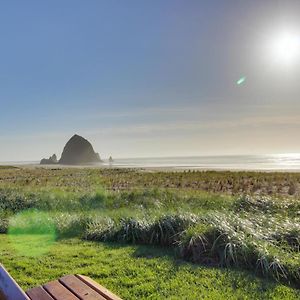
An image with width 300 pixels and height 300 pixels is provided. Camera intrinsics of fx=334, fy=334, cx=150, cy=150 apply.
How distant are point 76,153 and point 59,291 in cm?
14168

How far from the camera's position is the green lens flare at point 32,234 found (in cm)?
754

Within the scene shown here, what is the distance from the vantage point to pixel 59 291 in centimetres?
335

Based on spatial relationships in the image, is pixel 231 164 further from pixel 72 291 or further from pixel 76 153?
pixel 76 153

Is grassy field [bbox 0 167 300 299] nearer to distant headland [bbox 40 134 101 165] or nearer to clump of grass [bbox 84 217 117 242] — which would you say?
clump of grass [bbox 84 217 117 242]

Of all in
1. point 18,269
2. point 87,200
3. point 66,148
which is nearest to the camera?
point 18,269

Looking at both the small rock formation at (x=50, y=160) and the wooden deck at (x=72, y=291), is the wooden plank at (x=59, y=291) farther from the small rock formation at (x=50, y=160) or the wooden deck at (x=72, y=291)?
the small rock formation at (x=50, y=160)

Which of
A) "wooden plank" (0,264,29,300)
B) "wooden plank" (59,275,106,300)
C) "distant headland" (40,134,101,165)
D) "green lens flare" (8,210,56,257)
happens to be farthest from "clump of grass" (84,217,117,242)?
"distant headland" (40,134,101,165)

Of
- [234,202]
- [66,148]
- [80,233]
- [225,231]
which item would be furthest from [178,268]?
[66,148]

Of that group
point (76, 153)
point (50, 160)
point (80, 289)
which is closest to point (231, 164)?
point (80, 289)

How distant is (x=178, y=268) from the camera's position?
5.88 m

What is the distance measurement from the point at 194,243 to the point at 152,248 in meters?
1.19

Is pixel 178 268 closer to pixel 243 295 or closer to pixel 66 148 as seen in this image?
pixel 243 295

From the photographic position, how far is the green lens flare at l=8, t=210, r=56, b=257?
7.54m

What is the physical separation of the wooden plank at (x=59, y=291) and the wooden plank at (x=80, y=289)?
41 millimetres
